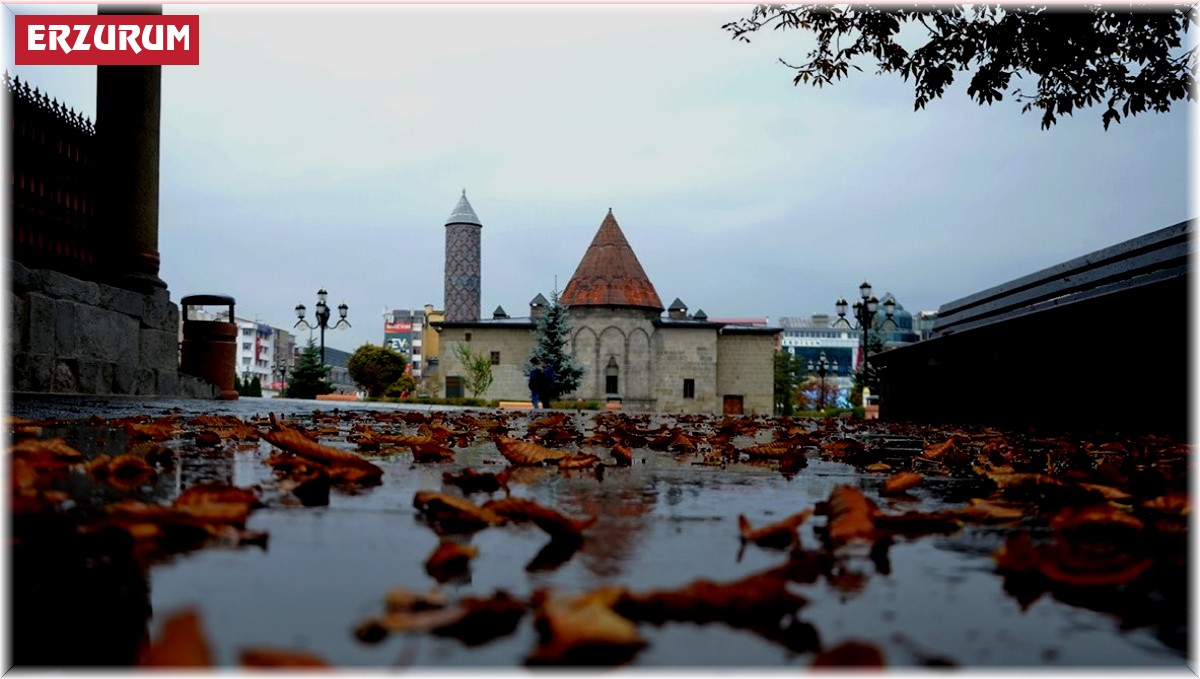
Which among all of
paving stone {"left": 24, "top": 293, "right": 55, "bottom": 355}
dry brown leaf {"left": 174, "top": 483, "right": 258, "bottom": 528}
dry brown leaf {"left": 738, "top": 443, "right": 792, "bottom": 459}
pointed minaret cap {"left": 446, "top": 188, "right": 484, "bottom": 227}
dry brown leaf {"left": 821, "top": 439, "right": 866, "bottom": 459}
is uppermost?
pointed minaret cap {"left": 446, "top": 188, "right": 484, "bottom": 227}

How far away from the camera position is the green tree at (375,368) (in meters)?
43.9

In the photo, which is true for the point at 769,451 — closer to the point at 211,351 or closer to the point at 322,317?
the point at 211,351

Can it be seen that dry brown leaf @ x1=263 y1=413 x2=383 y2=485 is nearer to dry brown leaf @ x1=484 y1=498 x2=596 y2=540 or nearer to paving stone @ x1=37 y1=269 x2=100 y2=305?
dry brown leaf @ x1=484 y1=498 x2=596 y2=540

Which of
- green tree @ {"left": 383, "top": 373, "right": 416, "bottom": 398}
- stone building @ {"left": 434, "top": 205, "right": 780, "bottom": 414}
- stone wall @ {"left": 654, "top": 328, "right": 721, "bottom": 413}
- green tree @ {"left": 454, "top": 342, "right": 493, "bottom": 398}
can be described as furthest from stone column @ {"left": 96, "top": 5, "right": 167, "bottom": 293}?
stone wall @ {"left": 654, "top": 328, "right": 721, "bottom": 413}

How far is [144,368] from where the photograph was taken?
9.68m

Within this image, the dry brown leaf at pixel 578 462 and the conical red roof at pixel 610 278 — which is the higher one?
the conical red roof at pixel 610 278

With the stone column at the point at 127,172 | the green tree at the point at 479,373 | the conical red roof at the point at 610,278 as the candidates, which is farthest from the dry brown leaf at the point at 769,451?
the conical red roof at the point at 610,278

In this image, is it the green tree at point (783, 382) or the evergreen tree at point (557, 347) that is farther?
the green tree at point (783, 382)

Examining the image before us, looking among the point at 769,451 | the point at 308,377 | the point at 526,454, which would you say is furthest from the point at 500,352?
the point at 526,454

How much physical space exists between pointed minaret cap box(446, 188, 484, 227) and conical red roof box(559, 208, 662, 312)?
1058 inches

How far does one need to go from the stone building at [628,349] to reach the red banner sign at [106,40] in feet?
132

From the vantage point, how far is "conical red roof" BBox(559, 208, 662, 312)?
165 feet

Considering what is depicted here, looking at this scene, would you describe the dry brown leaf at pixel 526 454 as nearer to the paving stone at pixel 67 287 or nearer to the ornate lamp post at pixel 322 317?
the paving stone at pixel 67 287

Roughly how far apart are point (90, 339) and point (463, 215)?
70.5 m
